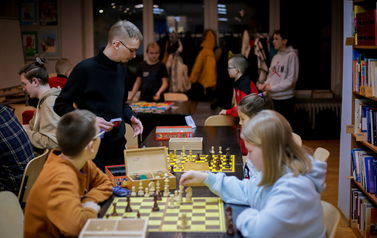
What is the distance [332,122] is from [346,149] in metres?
4.08

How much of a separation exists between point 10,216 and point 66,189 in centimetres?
69

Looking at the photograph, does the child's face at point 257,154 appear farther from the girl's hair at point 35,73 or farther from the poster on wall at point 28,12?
the poster on wall at point 28,12

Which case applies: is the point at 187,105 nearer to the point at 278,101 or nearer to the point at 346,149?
the point at 278,101

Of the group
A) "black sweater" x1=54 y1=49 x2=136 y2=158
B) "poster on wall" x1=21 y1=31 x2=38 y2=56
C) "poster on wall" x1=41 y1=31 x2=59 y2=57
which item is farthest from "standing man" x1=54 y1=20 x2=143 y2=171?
"poster on wall" x1=21 y1=31 x2=38 y2=56

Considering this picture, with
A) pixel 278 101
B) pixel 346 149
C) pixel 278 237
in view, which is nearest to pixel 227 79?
pixel 278 101

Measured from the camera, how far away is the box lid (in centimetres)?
235

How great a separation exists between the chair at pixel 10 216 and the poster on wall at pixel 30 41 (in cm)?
655

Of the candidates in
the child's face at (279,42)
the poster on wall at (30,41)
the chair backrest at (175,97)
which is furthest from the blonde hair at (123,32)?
the poster on wall at (30,41)

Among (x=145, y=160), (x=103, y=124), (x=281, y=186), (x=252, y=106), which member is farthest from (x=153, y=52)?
(x=281, y=186)

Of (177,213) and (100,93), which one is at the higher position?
A: (100,93)

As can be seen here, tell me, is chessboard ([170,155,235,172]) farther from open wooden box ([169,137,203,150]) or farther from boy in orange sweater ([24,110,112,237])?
boy in orange sweater ([24,110,112,237])

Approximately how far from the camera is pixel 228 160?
279 cm

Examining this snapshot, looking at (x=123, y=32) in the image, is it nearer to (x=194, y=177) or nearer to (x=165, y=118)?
(x=194, y=177)

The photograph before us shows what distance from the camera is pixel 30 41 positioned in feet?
26.6
